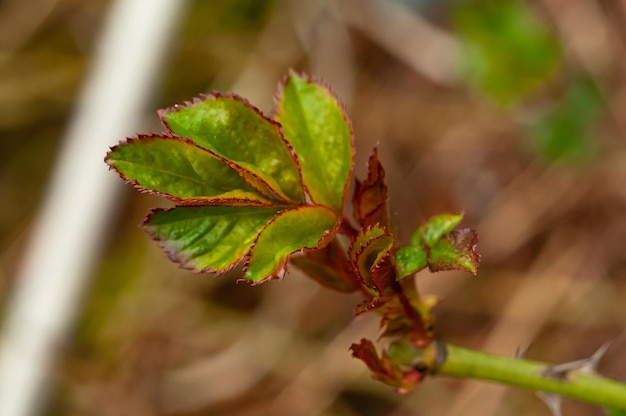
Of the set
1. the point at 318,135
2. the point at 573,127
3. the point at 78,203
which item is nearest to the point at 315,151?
the point at 318,135

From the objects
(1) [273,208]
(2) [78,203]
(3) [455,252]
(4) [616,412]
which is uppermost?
(2) [78,203]

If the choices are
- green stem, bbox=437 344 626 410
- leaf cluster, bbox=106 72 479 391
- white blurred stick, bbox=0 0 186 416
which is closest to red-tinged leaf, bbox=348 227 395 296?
leaf cluster, bbox=106 72 479 391

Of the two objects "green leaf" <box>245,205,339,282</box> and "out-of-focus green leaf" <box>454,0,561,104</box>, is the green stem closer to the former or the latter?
"green leaf" <box>245,205,339,282</box>

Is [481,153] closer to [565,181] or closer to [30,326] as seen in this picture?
[565,181]

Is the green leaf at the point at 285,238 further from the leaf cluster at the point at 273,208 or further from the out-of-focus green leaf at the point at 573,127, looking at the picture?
the out-of-focus green leaf at the point at 573,127

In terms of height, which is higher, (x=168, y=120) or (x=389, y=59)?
(x=389, y=59)

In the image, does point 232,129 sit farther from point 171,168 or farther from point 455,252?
A: point 455,252

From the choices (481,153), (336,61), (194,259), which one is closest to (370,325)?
(481,153)
